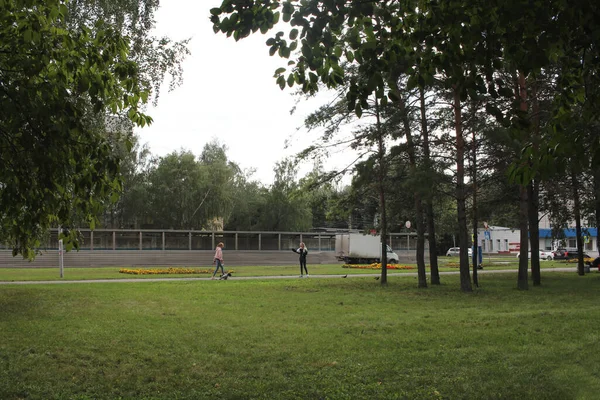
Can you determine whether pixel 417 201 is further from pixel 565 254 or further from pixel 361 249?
pixel 565 254

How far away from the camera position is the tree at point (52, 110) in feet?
17.4

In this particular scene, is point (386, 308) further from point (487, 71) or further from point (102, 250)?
point (102, 250)

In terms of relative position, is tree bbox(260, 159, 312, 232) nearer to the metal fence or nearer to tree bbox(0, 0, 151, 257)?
the metal fence

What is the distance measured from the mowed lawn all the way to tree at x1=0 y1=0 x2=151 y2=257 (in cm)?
216

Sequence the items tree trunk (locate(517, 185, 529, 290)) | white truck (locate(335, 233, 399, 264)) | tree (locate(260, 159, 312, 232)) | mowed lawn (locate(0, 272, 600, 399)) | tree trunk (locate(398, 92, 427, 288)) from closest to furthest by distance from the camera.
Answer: mowed lawn (locate(0, 272, 600, 399)) → tree trunk (locate(398, 92, 427, 288)) → tree trunk (locate(517, 185, 529, 290)) → white truck (locate(335, 233, 399, 264)) → tree (locate(260, 159, 312, 232))

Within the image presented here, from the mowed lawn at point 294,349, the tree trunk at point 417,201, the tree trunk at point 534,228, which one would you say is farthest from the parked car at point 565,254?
the mowed lawn at point 294,349

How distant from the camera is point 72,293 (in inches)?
653

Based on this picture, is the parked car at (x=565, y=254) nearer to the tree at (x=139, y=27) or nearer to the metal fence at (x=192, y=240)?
the metal fence at (x=192, y=240)

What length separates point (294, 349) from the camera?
8570 mm

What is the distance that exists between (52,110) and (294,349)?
5095 millimetres

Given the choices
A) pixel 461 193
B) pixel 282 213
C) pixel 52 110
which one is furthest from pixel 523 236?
pixel 282 213

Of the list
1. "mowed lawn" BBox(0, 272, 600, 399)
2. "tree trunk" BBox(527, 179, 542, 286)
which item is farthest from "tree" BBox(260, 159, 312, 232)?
"mowed lawn" BBox(0, 272, 600, 399)

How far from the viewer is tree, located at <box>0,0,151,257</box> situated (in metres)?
5.31

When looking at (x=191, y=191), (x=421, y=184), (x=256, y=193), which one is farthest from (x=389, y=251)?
(x=421, y=184)
